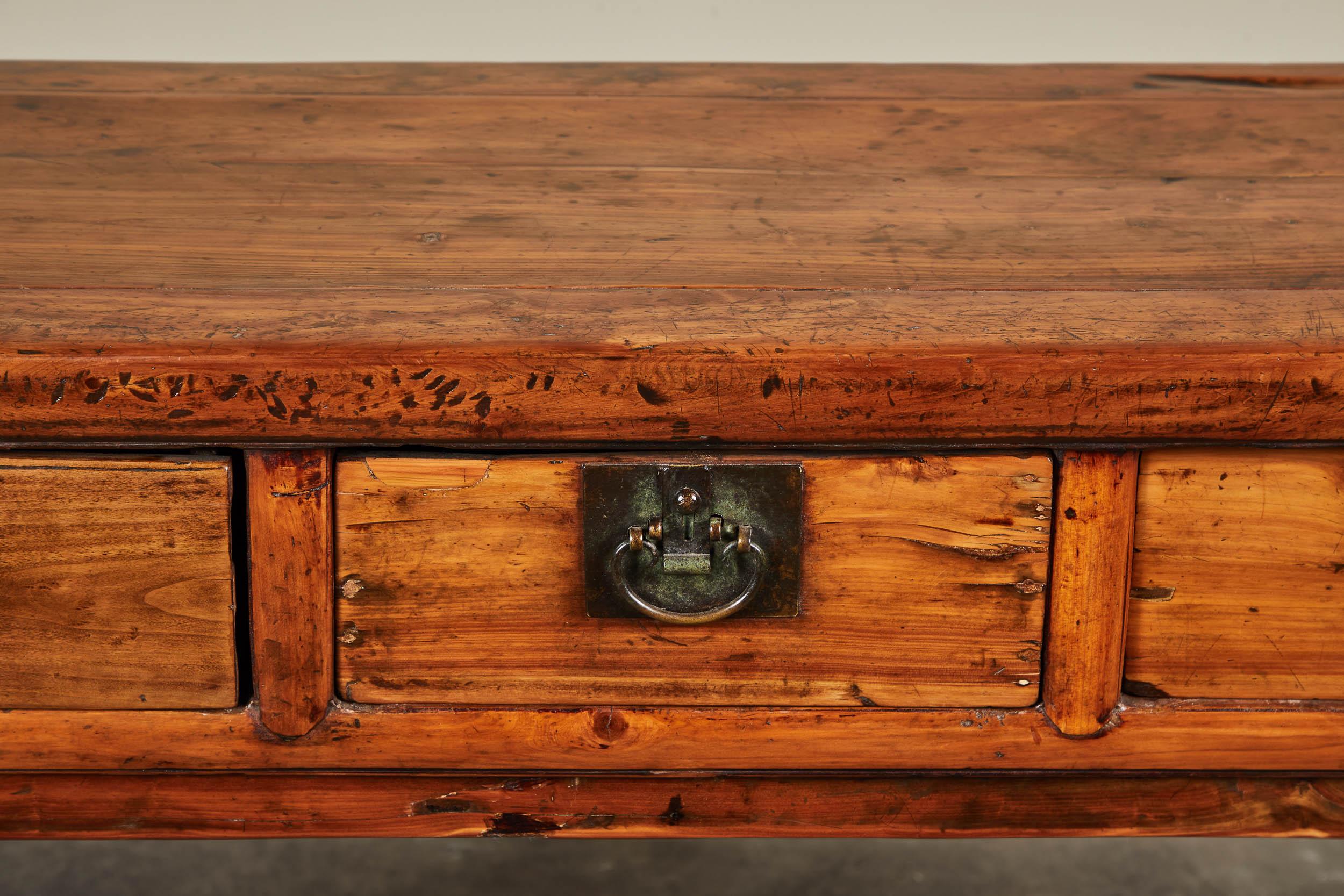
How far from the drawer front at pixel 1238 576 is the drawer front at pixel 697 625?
0.06m

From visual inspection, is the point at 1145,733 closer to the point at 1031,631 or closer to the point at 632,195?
the point at 1031,631

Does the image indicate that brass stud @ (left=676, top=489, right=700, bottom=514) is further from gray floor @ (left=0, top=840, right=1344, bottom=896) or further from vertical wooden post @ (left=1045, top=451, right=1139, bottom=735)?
gray floor @ (left=0, top=840, right=1344, bottom=896)

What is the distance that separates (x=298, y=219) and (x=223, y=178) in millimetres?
119

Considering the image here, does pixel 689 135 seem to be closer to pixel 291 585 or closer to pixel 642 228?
pixel 642 228

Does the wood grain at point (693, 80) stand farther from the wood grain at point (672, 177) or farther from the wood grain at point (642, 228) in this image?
the wood grain at point (642, 228)

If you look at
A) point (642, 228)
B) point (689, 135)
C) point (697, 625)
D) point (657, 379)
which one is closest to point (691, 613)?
point (697, 625)

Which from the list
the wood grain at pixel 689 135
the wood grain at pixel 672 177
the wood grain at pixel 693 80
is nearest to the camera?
the wood grain at pixel 672 177

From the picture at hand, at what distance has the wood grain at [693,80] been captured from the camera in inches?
46.2

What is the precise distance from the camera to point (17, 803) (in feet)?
2.51

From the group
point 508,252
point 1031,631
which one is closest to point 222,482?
point 508,252

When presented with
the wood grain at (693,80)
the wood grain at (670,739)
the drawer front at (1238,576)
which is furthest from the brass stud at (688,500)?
the wood grain at (693,80)

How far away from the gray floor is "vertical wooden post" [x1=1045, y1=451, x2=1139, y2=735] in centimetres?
59

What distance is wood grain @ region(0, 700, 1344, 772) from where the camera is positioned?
74cm

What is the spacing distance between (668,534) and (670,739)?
0.40 feet
